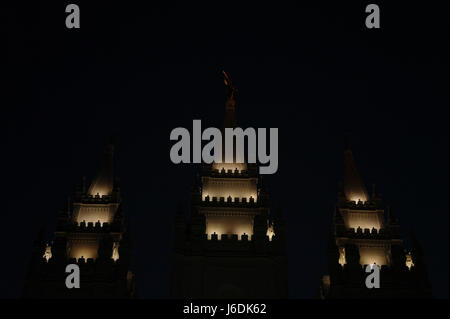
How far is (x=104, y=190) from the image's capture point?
150 ft

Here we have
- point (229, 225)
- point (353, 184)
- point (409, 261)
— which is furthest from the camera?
point (353, 184)

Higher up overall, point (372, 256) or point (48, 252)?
point (48, 252)

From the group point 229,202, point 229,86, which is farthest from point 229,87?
point 229,202

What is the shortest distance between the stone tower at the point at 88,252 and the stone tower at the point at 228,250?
3.97m

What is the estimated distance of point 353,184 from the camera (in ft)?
156

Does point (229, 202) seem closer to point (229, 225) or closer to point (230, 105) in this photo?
point (229, 225)

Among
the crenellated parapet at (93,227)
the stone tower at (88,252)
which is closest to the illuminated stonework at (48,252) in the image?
the stone tower at (88,252)

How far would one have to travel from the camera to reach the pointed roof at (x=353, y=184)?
46594 mm

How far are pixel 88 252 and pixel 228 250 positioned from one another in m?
10.4

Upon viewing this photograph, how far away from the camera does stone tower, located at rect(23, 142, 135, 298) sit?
37.6m

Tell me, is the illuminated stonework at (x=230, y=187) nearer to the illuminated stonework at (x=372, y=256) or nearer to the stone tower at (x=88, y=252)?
the stone tower at (x=88, y=252)

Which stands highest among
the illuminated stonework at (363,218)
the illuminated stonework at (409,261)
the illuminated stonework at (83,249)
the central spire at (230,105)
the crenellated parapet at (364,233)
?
the central spire at (230,105)
